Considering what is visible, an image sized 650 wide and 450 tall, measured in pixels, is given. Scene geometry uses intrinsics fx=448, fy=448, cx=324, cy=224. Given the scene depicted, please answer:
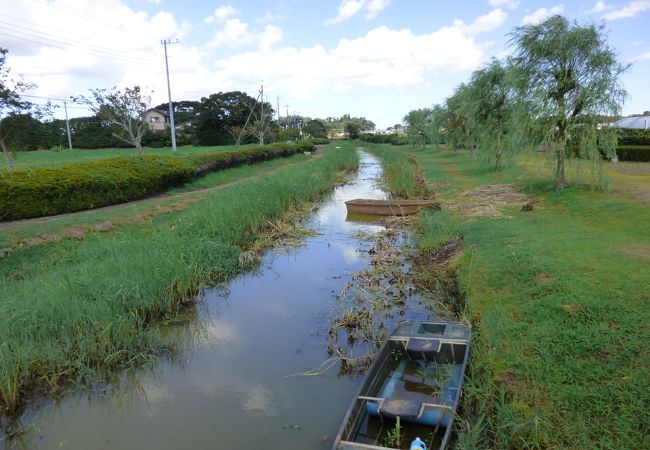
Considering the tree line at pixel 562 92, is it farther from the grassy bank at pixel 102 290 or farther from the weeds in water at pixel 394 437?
the weeds in water at pixel 394 437

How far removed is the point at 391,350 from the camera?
5.48m

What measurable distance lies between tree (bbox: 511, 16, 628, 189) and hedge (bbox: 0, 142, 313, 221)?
12.8 m

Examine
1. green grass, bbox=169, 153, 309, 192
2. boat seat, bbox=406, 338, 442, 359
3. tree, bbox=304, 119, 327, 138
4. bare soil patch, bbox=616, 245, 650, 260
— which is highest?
tree, bbox=304, 119, 327, 138

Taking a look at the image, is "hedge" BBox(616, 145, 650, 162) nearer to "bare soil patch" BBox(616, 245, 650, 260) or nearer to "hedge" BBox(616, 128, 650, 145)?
"hedge" BBox(616, 128, 650, 145)

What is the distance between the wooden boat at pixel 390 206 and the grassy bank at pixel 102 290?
465 cm

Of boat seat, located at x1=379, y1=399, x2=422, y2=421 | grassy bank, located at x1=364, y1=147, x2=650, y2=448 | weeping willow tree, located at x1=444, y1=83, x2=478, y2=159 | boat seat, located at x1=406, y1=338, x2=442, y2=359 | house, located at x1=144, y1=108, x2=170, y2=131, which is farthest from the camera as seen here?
house, located at x1=144, y1=108, x2=170, y2=131

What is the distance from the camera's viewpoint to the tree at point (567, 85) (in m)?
11.4

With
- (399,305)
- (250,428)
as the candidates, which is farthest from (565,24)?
(250,428)

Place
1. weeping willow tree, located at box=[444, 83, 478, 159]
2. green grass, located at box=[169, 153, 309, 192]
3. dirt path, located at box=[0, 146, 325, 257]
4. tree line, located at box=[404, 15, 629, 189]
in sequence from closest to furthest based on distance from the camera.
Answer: dirt path, located at box=[0, 146, 325, 257] < tree line, located at box=[404, 15, 629, 189] < green grass, located at box=[169, 153, 309, 192] < weeping willow tree, located at box=[444, 83, 478, 159]

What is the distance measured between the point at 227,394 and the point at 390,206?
10415mm

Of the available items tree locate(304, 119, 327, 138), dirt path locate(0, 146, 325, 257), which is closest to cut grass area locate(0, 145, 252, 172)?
dirt path locate(0, 146, 325, 257)

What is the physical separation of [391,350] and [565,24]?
10763 mm

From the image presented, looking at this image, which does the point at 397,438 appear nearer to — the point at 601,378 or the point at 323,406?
the point at 323,406

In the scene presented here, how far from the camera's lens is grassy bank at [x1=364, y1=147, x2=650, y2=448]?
3807 mm
